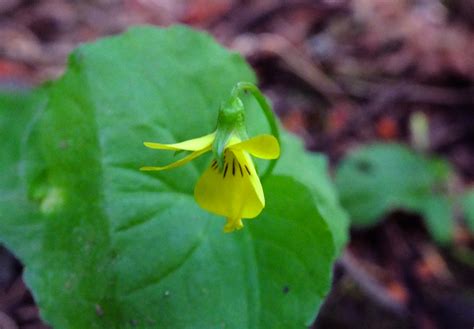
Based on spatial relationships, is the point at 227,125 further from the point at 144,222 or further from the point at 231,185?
the point at 144,222

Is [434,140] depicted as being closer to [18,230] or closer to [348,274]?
[348,274]

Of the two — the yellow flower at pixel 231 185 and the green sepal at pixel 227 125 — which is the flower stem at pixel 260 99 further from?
the yellow flower at pixel 231 185

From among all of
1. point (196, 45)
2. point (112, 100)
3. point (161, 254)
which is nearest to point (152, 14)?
point (196, 45)

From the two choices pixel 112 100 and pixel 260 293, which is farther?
pixel 112 100

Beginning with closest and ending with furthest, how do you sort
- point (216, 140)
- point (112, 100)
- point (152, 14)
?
1. point (216, 140)
2. point (112, 100)
3. point (152, 14)

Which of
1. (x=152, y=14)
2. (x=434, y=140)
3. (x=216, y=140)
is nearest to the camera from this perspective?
(x=216, y=140)


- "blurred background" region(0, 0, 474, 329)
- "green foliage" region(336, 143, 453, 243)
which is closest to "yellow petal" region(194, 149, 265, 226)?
"blurred background" region(0, 0, 474, 329)

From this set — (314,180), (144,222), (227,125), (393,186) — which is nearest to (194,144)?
(227,125)
